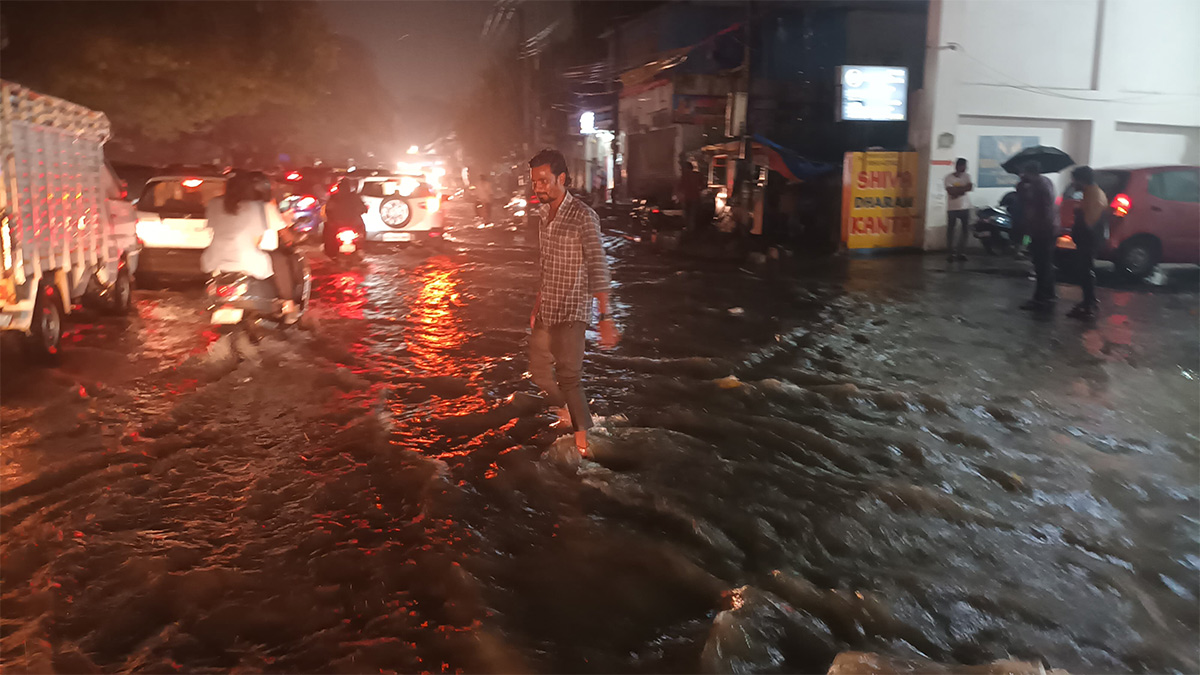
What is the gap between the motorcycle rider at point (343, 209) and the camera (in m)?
15.0

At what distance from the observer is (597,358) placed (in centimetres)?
797

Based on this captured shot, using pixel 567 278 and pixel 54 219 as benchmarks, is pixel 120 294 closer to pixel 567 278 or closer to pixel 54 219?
pixel 54 219

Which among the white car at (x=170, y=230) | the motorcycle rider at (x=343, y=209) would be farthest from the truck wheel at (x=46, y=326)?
the motorcycle rider at (x=343, y=209)

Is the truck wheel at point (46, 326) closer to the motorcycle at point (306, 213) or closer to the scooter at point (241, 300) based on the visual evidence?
the scooter at point (241, 300)

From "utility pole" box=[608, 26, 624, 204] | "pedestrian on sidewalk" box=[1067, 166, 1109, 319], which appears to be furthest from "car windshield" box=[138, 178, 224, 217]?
"utility pole" box=[608, 26, 624, 204]

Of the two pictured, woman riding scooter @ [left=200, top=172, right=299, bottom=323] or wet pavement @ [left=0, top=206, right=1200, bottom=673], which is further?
woman riding scooter @ [left=200, top=172, right=299, bottom=323]

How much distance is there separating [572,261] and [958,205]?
13329 mm

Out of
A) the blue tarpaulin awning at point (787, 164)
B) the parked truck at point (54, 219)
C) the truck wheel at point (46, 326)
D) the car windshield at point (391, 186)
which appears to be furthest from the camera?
the blue tarpaulin awning at point (787, 164)

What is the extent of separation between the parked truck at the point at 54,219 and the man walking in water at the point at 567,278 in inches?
179

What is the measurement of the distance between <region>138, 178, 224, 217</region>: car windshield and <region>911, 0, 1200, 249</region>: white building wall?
551 inches

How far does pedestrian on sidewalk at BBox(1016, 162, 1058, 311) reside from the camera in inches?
367

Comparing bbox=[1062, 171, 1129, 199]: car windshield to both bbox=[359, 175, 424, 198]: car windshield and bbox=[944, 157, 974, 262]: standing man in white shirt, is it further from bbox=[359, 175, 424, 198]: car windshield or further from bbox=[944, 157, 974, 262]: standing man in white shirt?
bbox=[359, 175, 424, 198]: car windshield

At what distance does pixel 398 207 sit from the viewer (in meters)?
16.6

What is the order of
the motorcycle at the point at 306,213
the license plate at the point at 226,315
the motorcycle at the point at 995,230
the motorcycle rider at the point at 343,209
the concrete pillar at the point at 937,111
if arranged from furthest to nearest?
the concrete pillar at the point at 937,111 < the motorcycle at the point at 995,230 < the motorcycle at the point at 306,213 < the motorcycle rider at the point at 343,209 < the license plate at the point at 226,315
